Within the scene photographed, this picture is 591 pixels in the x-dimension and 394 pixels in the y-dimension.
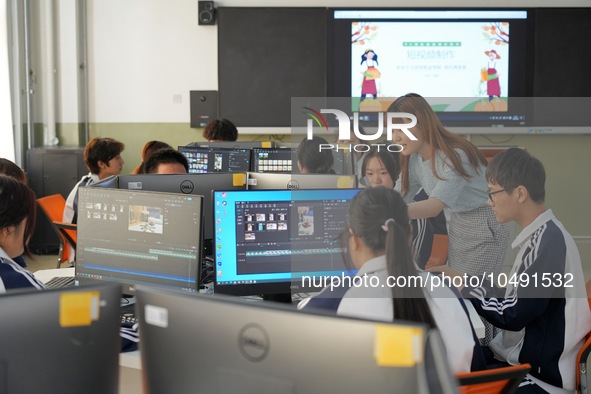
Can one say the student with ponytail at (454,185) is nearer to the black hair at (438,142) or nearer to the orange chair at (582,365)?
the black hair at (438,142)

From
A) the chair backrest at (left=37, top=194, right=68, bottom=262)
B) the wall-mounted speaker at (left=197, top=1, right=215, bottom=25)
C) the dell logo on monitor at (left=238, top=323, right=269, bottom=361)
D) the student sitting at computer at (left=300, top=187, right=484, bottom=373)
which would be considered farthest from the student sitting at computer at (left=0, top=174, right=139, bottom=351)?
the wall-mounted speaker at (left=197, top=1, right=215, bottom=25)

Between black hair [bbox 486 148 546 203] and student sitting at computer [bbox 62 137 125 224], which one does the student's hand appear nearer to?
black hair [bbox 486 148 546 203]

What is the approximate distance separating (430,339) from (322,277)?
1736mm

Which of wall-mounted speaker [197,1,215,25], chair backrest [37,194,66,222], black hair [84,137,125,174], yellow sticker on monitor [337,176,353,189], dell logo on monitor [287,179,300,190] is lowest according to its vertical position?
chair backrest [37,194,66,222]

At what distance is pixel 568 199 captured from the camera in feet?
8.52

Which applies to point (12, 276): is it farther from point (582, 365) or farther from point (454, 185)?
point (582, 365)

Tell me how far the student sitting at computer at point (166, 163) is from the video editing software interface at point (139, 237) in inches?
43.6

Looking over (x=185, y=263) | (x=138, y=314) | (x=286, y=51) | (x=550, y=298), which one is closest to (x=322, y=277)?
(x=185, y=263)

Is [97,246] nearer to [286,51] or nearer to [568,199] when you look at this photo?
[568,199]

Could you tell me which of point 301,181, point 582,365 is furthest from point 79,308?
point 301,181

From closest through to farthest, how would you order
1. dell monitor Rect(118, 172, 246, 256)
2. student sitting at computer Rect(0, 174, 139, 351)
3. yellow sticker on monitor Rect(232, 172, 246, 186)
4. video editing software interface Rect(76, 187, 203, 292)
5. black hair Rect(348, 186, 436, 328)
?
black hair Rect(348, 186, 436, 328)
student sitting at computer Rect(0, 174, 139, 351)
video editing software interface Rect(76, 187, 203, 292)
dell monitor Rect(118, 172, 246, 256)
yellow sticker on monitor Rect(232, 172, 246, 186)

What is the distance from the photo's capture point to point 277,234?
293cm

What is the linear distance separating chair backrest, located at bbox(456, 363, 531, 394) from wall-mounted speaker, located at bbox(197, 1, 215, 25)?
650 cm

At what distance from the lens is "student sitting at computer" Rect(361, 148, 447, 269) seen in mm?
2414
